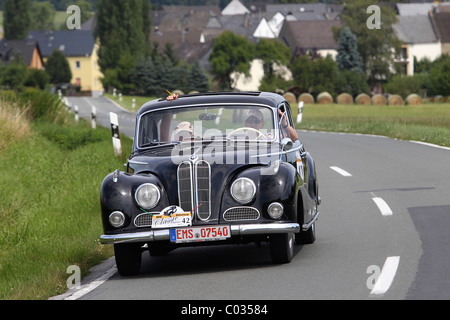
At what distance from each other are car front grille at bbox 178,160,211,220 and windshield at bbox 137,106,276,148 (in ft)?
3.64

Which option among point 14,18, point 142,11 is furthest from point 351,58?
point 14,18

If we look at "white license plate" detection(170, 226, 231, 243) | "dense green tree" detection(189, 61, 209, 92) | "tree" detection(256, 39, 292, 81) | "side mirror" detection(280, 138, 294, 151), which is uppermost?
"side mirror" detection(280, 138, 294, 151)

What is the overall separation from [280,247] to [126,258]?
55.1 inches

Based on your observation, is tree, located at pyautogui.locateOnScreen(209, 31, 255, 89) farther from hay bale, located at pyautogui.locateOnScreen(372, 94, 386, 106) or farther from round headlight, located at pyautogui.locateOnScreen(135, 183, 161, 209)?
round headlight, located at pyautogui.locateOnScreen(135, 183, 161, 209)

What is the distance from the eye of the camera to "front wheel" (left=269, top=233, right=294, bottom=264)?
8.17 metres

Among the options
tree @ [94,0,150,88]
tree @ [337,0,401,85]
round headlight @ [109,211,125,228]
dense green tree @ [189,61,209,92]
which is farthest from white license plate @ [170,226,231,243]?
tree @ [94,0,150,88]

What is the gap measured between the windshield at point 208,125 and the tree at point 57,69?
11252 cm

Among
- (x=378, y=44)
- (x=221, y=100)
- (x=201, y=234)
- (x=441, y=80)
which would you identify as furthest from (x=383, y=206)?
(x=378, y=44)

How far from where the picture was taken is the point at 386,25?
10169 cm

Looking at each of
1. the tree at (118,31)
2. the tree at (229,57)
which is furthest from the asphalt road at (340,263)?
the tree at (118,31)

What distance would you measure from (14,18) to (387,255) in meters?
157

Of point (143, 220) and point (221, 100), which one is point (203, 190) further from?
point (221, 100)

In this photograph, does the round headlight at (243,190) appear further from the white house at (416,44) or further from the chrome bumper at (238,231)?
the white house at (416,44)
